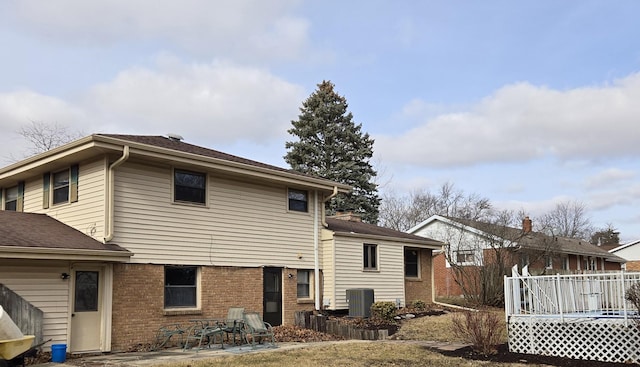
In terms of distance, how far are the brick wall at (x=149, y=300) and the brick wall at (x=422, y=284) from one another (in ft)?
29.1

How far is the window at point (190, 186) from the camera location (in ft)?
52.4

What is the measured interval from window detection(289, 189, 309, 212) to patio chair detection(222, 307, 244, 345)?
14.2 feet

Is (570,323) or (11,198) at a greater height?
(11,198)

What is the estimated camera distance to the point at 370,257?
2189 centimetres

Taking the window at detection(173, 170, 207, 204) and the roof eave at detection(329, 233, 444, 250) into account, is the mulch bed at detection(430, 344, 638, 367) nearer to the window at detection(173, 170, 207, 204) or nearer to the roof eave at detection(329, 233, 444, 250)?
the window at detection(173, 170, 207, 204)

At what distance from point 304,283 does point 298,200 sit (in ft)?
8.82

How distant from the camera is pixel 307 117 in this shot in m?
44.7

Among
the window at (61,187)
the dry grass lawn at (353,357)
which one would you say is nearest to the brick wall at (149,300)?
the window at (61,187)

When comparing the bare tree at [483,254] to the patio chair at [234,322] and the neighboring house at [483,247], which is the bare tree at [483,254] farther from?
the patio chair at [234,322]

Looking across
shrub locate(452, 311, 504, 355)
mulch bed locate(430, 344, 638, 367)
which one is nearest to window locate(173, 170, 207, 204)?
mulch bed locate(430, 344, 638, 367)

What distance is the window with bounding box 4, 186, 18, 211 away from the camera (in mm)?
18094

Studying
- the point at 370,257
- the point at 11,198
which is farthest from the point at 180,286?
the point at 370,257

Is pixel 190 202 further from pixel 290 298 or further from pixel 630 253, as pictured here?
pixel 630 253

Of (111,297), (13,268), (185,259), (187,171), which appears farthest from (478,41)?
(13,268)
